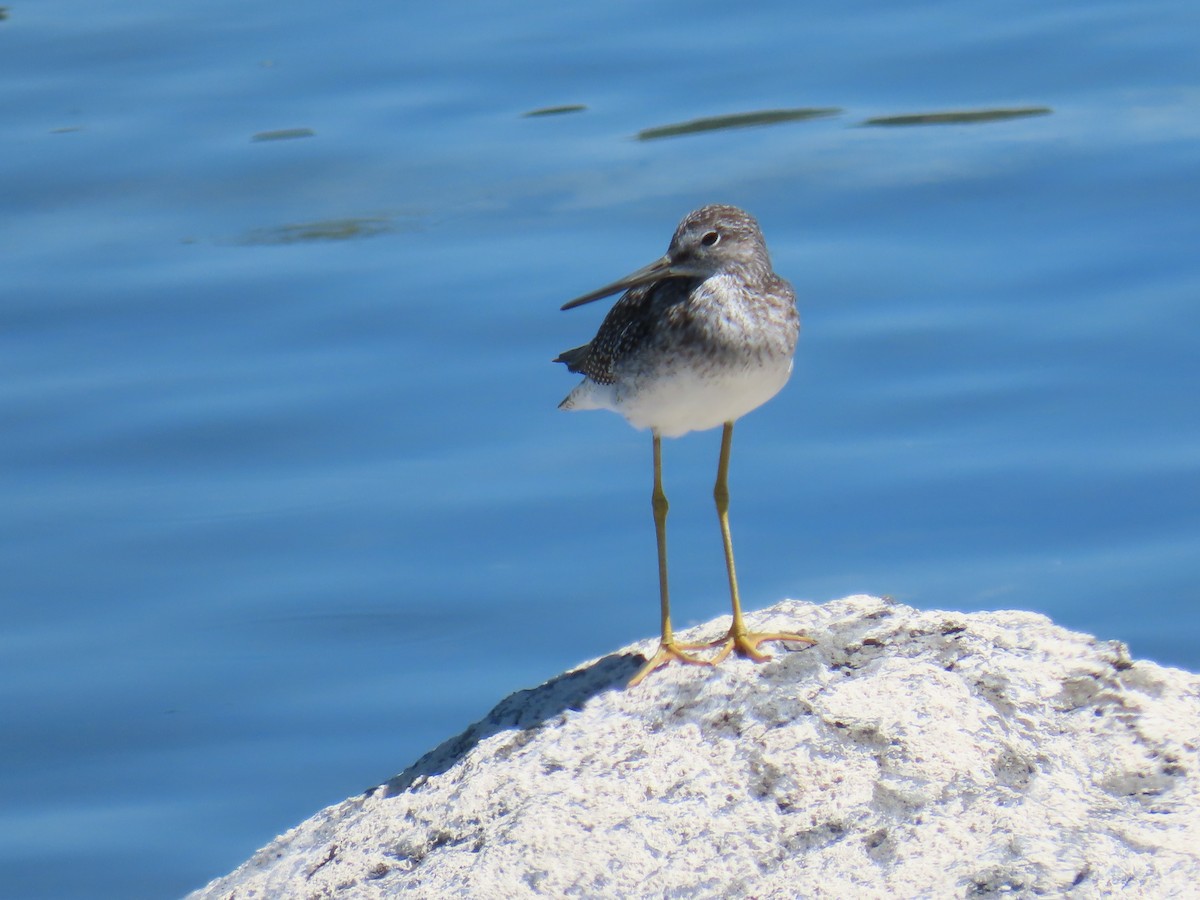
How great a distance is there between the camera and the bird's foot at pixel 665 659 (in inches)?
222

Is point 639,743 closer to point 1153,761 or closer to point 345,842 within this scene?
point 345,842

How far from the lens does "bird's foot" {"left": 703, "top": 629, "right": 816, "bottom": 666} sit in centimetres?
562

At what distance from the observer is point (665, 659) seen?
→ 576 cm

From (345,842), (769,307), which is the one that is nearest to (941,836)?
(345,842)

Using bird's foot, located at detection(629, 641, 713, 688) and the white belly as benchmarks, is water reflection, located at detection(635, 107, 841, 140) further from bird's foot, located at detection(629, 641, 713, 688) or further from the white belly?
bird's foot, located at detection(629, 641, 713, 688)

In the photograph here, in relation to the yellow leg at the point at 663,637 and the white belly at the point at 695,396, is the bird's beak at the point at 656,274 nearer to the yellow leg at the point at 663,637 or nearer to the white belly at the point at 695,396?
the white belly at the point at 695,396

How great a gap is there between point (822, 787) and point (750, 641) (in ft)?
3.23

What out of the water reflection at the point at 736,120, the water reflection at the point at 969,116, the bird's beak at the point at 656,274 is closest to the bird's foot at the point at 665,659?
the bird's beak at the point at 656,274

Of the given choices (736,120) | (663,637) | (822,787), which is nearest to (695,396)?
(663,637)

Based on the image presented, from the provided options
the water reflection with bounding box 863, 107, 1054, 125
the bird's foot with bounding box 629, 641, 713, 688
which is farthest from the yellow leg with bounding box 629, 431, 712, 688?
the water reflection with bounding box 863, 107, 1054, 125

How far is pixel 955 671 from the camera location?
17.2 ft

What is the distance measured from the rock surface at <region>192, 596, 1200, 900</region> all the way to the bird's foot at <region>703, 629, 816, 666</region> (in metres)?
0.06

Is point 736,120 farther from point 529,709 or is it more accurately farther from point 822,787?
point 822,787

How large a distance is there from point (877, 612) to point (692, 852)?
146 centimetres
